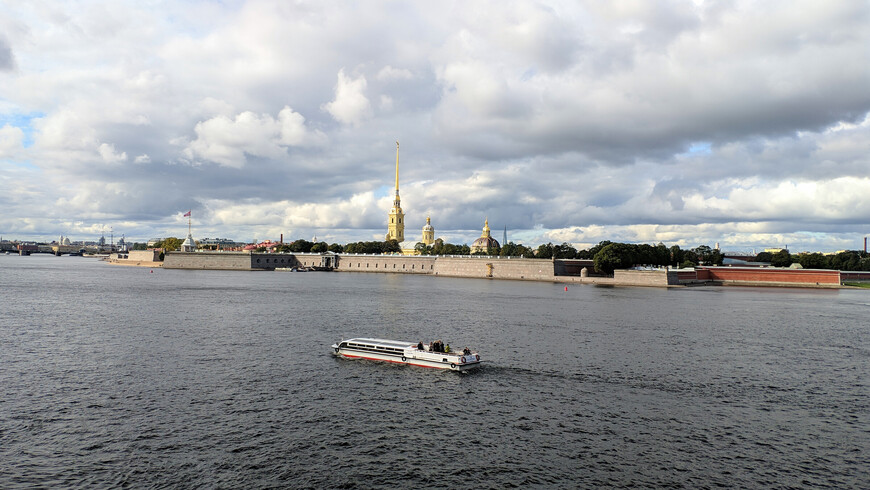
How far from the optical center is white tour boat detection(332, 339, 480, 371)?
26.3m

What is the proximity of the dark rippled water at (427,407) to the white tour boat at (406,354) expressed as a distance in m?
0.67

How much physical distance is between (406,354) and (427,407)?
7222 mm

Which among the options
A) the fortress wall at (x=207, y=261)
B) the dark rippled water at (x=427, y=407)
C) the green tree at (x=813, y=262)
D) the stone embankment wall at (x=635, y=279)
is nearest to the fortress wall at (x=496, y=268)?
the stone embankment wall at (x=635, y=279)

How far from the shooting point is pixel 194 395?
21.1 m

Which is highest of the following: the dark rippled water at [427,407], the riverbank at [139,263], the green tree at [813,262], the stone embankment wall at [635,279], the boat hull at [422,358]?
the green tree at [813,262]

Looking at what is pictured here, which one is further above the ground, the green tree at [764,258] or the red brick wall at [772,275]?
the green tree at [764,258]

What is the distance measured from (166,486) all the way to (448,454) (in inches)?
294

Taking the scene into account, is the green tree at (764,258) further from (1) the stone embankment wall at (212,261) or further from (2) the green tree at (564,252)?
(1) the stone embankment wall at (212,261)

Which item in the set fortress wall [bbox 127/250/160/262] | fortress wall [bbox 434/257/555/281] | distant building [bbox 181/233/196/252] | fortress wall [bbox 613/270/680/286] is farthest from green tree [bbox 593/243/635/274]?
fortress wall [bbox 127/250/160/262]

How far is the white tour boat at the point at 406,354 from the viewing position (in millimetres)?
26297

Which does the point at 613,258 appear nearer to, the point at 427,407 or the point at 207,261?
the point at 427,407

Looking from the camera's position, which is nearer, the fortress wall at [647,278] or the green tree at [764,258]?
the fortress wall at [647,278]

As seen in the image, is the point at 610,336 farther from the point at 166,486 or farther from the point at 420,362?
the point at 166,486

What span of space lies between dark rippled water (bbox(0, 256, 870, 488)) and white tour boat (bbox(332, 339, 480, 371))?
67cm
